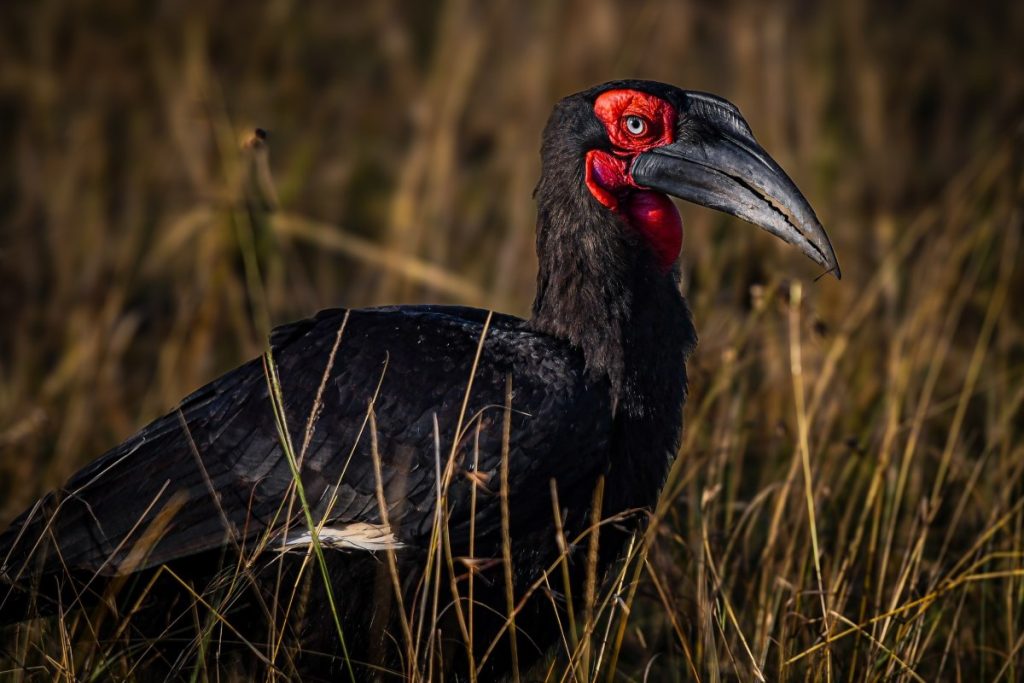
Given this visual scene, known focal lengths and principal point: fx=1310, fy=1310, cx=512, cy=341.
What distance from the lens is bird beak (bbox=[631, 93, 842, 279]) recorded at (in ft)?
9.41

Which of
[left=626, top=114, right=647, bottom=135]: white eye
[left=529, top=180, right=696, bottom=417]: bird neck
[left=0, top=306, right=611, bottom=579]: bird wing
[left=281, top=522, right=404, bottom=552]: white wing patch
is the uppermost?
[left=626, top=114, right=647, bottom=135]: white eye

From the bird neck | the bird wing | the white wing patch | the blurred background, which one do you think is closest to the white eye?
the bird neck

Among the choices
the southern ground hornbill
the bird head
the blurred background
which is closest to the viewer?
the southern ground hornbill

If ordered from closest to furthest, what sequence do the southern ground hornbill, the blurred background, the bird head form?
the southern ground hornbill < the bird head < the blurred background

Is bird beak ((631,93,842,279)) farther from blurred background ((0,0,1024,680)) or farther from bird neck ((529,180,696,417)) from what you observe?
blurred background ((0,0,1024,680))

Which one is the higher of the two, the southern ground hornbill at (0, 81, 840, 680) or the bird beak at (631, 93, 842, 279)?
the bird beak at (631, 93, 842, 279)

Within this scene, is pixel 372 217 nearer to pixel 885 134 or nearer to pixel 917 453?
pixel 885 134

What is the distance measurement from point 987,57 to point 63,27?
5382 mm

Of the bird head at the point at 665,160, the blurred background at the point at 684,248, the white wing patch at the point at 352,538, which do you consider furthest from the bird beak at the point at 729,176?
the white wing patch at the point at 352,538

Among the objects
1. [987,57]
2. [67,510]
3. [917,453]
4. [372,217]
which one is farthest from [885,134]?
[67,510]

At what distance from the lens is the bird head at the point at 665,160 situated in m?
2.90

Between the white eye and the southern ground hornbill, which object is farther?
the white eye

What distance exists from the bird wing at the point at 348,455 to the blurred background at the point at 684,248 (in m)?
0.47

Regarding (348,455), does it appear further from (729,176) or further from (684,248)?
(684,248)
